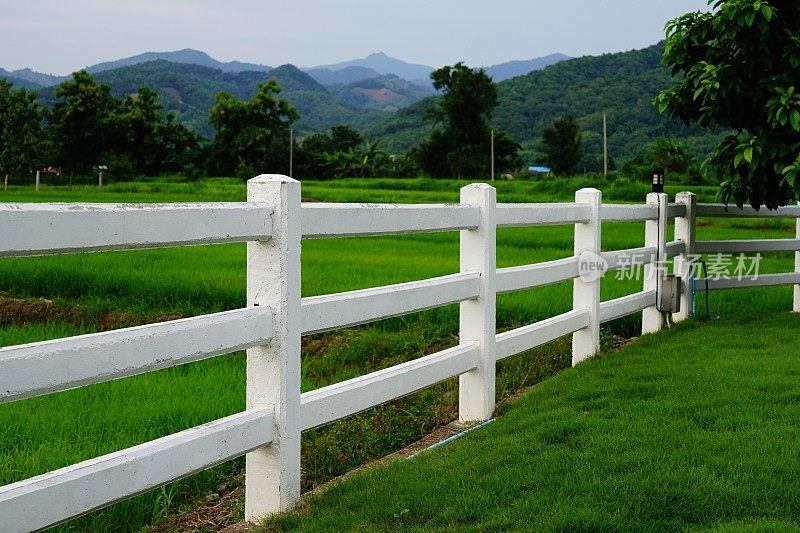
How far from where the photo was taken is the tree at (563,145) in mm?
83188

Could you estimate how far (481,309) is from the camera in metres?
6.05

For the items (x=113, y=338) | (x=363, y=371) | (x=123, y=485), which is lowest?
(x=363, y=371)

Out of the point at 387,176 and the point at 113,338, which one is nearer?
the point at 113,338

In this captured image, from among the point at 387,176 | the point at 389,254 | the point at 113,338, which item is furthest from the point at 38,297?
the point at 387,176

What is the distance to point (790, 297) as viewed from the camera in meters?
12.7

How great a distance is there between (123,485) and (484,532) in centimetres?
137

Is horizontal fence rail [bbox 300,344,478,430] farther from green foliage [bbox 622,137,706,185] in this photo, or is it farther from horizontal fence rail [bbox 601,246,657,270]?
green foliage [bbox 622,137,706,185]

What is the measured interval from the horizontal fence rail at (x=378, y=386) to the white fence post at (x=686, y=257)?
16.9 feet

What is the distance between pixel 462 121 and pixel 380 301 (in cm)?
7503

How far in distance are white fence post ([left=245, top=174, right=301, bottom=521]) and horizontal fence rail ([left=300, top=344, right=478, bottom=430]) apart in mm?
190

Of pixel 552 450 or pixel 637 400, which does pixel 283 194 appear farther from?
pixel 637 400

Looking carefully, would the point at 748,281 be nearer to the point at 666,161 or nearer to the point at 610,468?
the point at 610,468

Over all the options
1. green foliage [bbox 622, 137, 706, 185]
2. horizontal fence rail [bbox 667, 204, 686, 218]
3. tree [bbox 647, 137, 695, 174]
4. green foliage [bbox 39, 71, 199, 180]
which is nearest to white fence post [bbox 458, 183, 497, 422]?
horizontal fence rail [bbox 667, 204, 686, 218]

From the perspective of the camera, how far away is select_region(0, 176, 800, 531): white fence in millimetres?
3031
